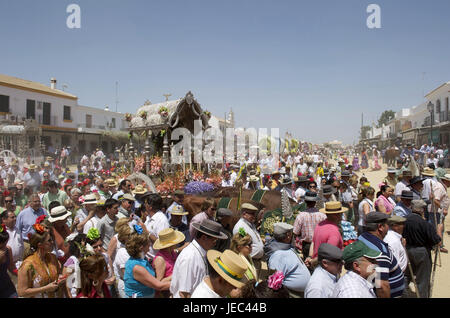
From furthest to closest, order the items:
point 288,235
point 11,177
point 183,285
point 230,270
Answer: point 11,177 → point 288,235 → point 183,285 → point 230,270

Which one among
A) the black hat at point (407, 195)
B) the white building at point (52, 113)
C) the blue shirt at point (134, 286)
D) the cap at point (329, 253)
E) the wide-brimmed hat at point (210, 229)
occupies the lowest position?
the blue shirt at point (134, 286)

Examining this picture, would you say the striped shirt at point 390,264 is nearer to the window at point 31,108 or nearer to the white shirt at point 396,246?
the white shirt at point 396,246

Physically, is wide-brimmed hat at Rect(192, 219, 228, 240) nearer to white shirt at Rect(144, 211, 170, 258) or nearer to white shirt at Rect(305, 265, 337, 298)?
white shirt at Rect(305, 265, 337, 298)

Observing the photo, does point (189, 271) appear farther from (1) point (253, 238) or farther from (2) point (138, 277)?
(1) point (253, 238)

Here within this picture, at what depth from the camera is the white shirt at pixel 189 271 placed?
2.82 meters

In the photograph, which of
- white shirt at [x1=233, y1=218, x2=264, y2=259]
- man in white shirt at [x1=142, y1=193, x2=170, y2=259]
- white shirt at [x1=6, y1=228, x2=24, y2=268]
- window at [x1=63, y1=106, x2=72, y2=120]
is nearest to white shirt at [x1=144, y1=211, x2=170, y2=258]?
man in white shirt at [x1=142, y1=193, x2=170, y2=259]

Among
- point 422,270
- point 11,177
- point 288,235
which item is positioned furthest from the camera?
point 11,177

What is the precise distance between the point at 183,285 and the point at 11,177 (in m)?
11.4

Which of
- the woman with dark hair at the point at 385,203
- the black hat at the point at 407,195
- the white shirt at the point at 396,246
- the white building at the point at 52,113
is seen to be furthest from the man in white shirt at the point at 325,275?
the white building at the point at 52,113

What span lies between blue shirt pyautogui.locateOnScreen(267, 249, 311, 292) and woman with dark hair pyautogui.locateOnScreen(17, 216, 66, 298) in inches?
96.7

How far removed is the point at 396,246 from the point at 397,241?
0.22 ft

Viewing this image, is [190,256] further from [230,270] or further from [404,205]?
[404,205]
